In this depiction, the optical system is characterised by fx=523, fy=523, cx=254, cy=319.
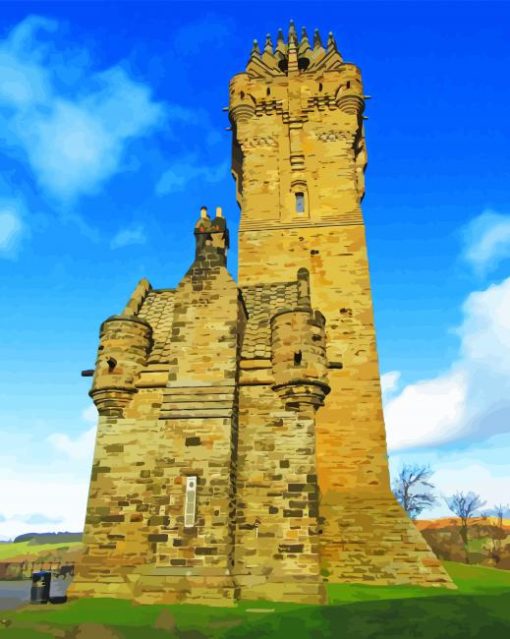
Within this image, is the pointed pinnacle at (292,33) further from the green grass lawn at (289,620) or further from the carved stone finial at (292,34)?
the green grass lawn at (289,620)

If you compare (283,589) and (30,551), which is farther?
(30,551)

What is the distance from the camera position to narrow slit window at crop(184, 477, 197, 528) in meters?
11.9

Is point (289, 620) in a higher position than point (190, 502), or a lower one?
lower

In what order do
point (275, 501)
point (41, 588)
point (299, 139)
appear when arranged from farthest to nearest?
point (299, 139)
point (41, 588)
point (275, 501)

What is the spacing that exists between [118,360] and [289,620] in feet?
26.7

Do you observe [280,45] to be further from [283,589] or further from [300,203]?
[283,589]

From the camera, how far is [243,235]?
25.1 meters

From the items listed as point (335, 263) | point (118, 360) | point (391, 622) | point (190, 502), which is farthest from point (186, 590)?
point (335, 263)

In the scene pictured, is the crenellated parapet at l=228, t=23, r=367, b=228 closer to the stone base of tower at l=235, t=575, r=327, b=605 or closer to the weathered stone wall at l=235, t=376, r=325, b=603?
the weathered stone wall at l=235, t=376, r=325, b=603

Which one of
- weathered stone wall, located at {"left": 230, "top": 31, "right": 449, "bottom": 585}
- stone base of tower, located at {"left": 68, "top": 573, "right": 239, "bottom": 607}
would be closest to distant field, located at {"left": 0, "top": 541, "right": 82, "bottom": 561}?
weathered stone wall, located at {"left": 230, "top": 31, "right": 449, "bottom": 585}

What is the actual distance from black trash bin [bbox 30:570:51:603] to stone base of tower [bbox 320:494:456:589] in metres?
8.43

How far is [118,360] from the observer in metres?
14.7

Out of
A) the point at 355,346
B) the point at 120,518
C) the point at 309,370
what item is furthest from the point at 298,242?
the point at 120,518

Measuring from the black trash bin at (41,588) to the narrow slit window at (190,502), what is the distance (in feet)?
15.3
